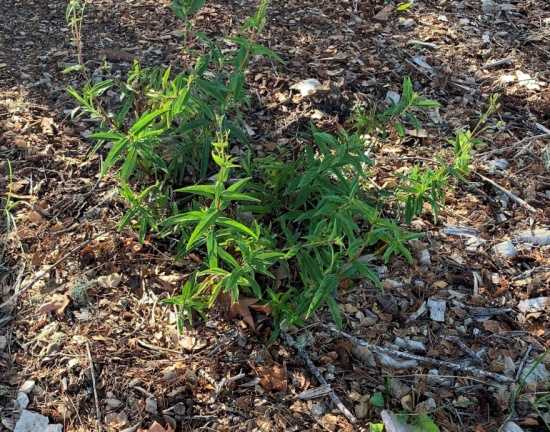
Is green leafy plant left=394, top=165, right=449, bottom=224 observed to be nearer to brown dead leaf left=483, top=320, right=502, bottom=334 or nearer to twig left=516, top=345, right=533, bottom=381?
brown dead leaf left=483, top=320, right=502, bottom=334

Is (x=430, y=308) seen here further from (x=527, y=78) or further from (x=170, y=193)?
(x=527, y=78)

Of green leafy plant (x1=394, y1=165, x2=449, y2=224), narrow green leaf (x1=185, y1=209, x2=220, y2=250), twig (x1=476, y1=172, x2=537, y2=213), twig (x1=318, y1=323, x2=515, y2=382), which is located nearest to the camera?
narrow green leaf (x1=185, y1=209, x2=220, y2=250)

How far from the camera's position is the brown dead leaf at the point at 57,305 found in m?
2.39

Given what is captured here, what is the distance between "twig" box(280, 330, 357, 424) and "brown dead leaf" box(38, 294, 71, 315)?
37.9 inches

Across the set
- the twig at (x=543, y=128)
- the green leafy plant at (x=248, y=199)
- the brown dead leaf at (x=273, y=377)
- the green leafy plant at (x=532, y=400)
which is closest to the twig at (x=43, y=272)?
the green leafy plant at (x=248, y=199)

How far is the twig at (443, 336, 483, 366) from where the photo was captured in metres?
2.33

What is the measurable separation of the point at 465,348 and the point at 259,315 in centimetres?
90

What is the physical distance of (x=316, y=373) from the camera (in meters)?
2.24

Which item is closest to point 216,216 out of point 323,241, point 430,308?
point 323,241

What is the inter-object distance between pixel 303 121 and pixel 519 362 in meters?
1.76

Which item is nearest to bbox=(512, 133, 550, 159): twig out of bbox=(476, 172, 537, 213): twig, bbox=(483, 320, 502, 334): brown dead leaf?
bbox=(476, 172, 537, 213): twig

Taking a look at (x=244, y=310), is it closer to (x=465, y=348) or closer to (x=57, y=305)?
(x=57, y=305)

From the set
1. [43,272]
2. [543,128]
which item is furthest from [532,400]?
[43,272]

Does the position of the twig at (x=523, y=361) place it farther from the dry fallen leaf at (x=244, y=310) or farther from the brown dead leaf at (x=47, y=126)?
the brown dead leaf at (x=47, y=126)
